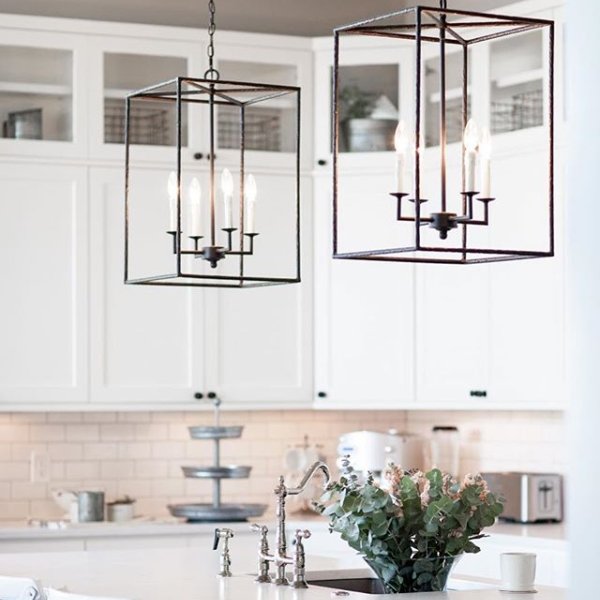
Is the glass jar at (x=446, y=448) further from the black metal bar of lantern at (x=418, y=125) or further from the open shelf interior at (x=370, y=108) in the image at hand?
the black metal bar of lantern at (x=418, y=125)

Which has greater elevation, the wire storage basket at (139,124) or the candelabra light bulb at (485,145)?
the wire storage basket at (139,124)

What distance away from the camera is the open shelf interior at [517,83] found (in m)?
5.21

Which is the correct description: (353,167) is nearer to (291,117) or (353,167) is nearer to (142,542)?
(291,117)

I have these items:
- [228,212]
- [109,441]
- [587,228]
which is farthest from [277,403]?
[587,228]

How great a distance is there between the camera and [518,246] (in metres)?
5.19

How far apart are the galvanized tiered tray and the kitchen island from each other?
3.93 ft

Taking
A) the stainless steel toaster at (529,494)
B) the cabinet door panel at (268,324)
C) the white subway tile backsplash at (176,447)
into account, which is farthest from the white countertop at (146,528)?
the cabinet door panel at (268,324)

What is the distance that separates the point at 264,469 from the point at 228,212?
9.28 ft

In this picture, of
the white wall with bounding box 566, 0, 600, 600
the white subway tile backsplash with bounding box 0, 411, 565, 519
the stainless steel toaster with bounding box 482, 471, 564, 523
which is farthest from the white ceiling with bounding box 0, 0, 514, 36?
the white wall with bounding box 566, 0, 600, 600

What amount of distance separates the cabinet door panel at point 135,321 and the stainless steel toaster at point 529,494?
1.32 meters

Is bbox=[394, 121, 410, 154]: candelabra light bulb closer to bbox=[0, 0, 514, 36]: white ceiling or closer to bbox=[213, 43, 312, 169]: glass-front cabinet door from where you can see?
bbox=[213, 43, 312, 169]: glass-front cabinet door

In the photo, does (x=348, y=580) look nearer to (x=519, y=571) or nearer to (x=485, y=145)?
(x=519, y=571)

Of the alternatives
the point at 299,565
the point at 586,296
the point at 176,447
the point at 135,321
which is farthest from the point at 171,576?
the point at 586,296

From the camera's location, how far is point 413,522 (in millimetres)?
3104
